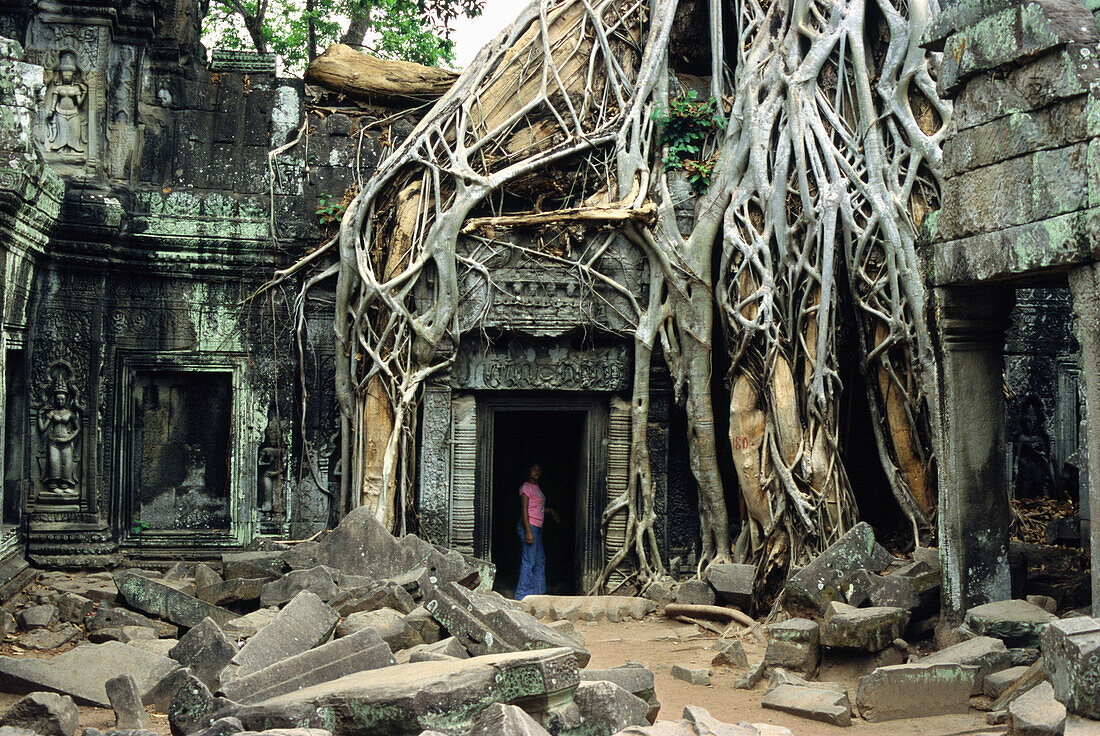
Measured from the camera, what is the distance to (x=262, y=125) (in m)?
8.03

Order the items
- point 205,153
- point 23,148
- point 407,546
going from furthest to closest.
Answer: point 205,153 → point 407,546 → point 23,148

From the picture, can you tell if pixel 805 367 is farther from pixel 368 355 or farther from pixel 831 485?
pixel 368 355

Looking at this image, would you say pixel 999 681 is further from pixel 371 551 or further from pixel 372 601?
pixel 371 551

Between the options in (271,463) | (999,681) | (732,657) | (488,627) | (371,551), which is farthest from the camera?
(271,463)

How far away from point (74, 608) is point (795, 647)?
4.29m

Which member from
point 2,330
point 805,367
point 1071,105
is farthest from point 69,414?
point 1071,105

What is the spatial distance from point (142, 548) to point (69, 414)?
115cm

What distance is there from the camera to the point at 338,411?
25.7ft

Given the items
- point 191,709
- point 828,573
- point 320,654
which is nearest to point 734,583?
point 828,573

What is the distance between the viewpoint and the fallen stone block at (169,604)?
5.84 m

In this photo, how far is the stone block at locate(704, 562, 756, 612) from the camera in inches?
267

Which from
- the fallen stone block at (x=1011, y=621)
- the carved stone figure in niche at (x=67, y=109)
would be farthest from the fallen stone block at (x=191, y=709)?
the carved stone figure in niche at (x=67, y=109)

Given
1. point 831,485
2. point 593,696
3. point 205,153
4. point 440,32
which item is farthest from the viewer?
point 440,32

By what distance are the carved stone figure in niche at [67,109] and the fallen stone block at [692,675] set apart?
19.1 feet
